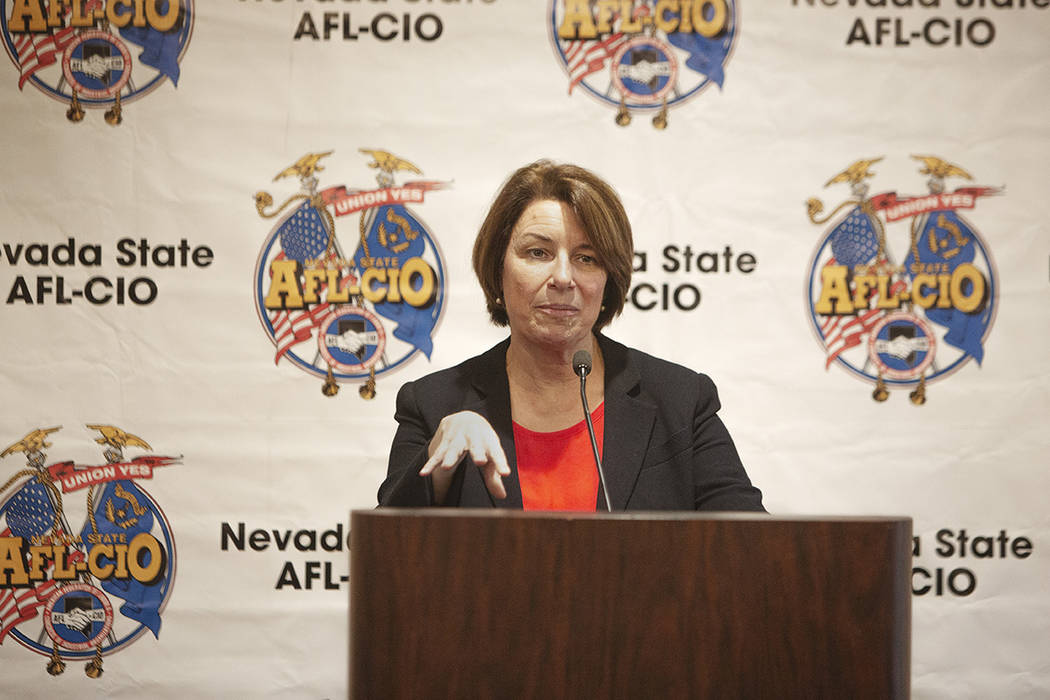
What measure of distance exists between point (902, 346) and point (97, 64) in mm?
2265

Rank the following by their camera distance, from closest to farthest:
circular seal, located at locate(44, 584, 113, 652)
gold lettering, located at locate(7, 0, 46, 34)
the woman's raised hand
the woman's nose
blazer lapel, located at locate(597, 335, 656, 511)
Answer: the woman's raised hand, blazer lapel, located at locate(597, 335, 656, 511), the woman's nose, circular seal, located at locate(44, 584, 113, 652), gold lettering, located at locate(7, 0, 46, 34)

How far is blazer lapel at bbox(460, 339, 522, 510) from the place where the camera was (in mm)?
1667

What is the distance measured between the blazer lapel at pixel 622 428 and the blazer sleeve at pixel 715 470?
0.11 m

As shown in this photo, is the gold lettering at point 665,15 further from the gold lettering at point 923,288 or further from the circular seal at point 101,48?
the circular seal at point 101,48

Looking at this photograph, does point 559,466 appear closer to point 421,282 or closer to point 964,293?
point 421,282

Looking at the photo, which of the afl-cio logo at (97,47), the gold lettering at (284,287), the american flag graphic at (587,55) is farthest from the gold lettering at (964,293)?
the afl-cio logo at (97,47)

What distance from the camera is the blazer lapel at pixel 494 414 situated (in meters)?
1.67

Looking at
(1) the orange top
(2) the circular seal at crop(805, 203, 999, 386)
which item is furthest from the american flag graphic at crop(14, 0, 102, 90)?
(2) the circular seal at crop(805, 203, 999, 386)

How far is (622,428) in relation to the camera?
5.79ft

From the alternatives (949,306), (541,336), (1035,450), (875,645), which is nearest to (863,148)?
(949,306)

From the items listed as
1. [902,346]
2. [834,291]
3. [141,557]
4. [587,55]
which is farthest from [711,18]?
[141,557]

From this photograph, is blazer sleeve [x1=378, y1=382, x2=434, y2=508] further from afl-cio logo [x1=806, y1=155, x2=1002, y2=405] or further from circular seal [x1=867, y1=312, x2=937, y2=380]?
circular seal [x1=867, y1=312, x2=937, y2=380]

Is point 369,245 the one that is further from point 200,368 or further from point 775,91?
point 775,91

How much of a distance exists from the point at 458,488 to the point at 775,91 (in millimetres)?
1505
